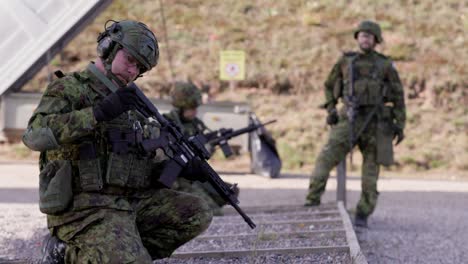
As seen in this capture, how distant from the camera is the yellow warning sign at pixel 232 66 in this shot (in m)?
20.1

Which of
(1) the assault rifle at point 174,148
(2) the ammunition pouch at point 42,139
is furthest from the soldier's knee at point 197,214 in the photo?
(2) the ammunition pouch at point 42,139

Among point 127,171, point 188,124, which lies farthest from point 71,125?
point 188,124

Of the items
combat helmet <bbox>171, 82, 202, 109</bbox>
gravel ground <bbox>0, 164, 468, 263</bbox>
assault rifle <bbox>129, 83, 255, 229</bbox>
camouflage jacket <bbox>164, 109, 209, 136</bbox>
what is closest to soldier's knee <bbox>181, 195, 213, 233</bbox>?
assault rifle <bbox>129, 83, 255, 229</bbox>

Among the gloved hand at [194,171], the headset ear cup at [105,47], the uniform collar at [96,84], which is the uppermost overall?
the headset ear cup at [105,47]

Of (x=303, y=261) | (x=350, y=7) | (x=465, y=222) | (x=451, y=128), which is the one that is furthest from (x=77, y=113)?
(x=350, y=7)

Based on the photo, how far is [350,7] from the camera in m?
27.8

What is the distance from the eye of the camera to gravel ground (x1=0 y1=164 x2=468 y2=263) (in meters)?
7.65

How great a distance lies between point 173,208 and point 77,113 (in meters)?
1.01

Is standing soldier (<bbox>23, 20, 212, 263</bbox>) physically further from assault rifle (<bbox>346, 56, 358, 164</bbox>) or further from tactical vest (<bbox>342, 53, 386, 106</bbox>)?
tactical vest (<bbox>342, 53, 386, 106</bbox>)

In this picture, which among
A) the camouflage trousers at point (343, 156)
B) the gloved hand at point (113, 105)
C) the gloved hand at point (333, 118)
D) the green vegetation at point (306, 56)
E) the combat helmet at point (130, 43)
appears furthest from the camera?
the green vegetation at point (306, 56)

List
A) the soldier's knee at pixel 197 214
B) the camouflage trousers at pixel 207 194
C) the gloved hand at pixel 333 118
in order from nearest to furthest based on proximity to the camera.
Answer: the soldier's knee at pixel 197 214
the camouflage trousers at pixel 207 194
the gloved hand at pixel 333 118

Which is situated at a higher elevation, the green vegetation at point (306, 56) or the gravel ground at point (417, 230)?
the green vegetation at point (306, 56)

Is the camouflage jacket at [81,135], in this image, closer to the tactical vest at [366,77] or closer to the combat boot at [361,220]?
the combat boot at [361,220]

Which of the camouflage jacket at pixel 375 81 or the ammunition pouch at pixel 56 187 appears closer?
the ammunition pouch at pixel 56 187
